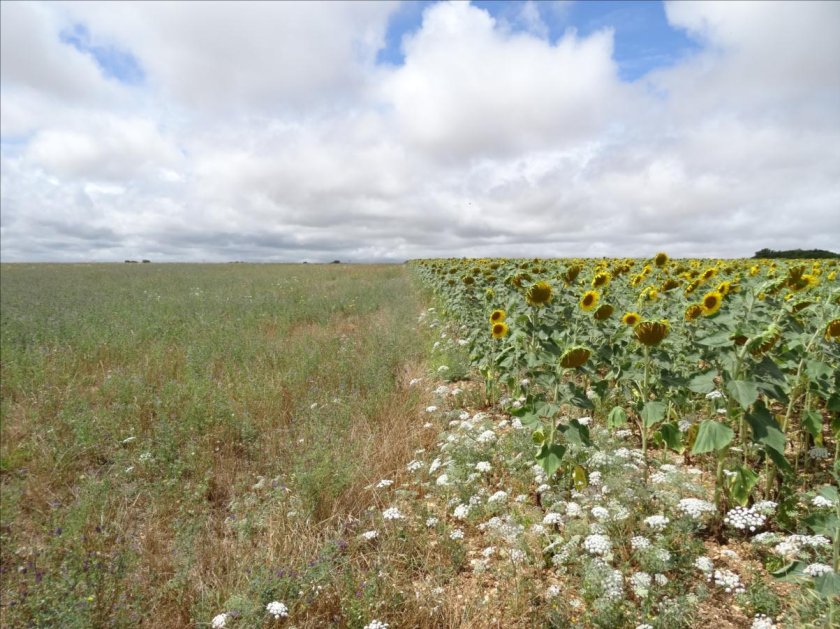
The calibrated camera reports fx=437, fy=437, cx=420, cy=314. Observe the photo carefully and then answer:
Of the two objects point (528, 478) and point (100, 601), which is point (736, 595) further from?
point (100, 601)

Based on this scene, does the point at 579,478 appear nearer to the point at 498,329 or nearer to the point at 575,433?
the point at 575,433

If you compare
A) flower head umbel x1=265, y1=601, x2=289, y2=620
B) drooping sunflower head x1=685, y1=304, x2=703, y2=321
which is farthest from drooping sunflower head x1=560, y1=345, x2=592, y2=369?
flower head umbel x1=265, y1=601, x2=289, y2=620

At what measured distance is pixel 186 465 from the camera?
358 centimetres

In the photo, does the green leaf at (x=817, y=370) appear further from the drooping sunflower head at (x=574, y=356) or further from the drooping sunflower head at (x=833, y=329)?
the drooping sunflower head at (x=574, y=356)

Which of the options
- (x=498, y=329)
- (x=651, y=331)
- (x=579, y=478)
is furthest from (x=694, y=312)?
(x=498, y=329)

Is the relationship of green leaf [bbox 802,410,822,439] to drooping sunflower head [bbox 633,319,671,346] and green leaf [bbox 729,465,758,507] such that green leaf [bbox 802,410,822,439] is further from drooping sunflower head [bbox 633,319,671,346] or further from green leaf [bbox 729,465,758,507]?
drooping sunflower head [bbox 633,319,671,346]

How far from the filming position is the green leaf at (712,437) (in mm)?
2111

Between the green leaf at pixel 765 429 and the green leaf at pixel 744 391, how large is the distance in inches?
4.9

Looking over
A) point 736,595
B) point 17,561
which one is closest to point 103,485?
point 17,561

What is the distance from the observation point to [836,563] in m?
1.77

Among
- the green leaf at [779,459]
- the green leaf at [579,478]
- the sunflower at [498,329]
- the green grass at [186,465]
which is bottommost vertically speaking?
the green grass at [186,465]

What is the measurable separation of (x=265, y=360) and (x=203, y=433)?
214 centimetres

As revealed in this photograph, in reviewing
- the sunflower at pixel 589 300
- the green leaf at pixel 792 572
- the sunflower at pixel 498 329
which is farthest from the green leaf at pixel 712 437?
Answer: the sunflower at pixel 498 329

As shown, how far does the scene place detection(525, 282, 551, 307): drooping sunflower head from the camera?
9.62ft
